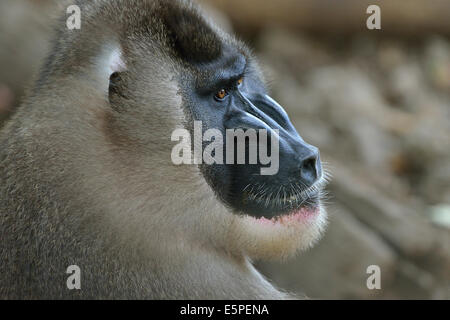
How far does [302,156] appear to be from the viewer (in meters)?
3.36

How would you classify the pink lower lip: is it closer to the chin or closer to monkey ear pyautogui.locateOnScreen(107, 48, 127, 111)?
the chin

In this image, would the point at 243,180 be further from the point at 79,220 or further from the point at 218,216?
the point at 79,220

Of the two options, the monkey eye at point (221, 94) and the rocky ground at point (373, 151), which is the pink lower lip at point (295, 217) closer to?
the monkey eye at point (221, 94)

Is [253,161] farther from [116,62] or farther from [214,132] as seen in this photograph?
[116,62]

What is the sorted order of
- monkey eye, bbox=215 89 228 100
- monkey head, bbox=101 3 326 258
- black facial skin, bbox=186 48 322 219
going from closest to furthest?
monkey head, bbox=101 3 326 258, black facial skin, bbox=186 48 322 219, monkey eye, bbox=215 89 228 100

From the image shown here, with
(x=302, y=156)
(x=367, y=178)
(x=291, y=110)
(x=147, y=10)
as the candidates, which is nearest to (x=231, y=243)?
(x=302, y=156)

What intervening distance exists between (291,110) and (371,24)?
6.62 ft

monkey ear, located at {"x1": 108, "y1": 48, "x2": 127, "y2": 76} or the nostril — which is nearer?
monkey ear, located at {"x1": 108, "y1": 48, "x2": 127, "y2": 76}

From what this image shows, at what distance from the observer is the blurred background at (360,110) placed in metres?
5.15

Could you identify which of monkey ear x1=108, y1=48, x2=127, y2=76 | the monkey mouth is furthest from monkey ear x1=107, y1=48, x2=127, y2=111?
the monkey mouth

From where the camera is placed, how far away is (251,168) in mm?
3350

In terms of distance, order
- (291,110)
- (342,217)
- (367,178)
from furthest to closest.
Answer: (291,110) → (367,178) → (342,217)

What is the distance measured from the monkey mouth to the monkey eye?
0.47 meters

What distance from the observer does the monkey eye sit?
3.49 m
